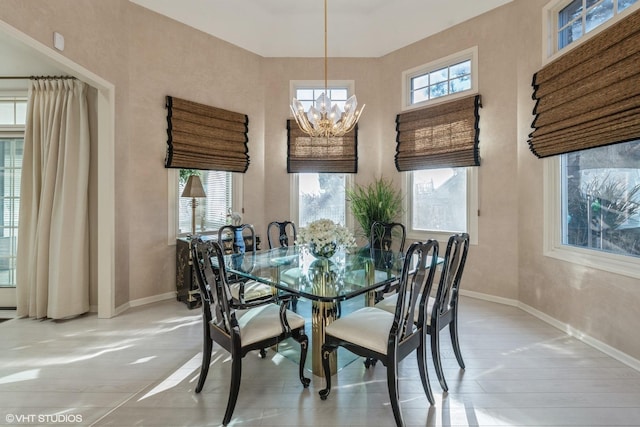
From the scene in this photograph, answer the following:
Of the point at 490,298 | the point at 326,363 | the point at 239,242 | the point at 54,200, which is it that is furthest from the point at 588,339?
the point at 54,200

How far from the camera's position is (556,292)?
3035 mm

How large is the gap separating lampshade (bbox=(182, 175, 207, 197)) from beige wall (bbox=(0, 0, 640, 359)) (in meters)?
0.33

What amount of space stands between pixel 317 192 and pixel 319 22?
2.54 meters

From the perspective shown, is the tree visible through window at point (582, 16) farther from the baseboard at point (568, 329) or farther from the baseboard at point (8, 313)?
the baseboard at point (8, 313)

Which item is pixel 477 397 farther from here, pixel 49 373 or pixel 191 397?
pixel 49 373

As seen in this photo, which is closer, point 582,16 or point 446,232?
point 582,16

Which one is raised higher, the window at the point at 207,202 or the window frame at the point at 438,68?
the window frame at the point at 438,68

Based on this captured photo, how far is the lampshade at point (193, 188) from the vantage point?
3670mm

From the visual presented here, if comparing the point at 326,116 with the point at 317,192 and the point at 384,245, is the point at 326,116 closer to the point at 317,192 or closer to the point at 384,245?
the point at 384,245

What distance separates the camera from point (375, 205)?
13.9ft

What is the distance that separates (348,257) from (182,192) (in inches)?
93.8

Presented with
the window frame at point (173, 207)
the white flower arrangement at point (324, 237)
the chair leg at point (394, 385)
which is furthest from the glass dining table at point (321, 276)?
the window frame at point (173, 207)

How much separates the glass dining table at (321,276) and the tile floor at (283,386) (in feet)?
1.14

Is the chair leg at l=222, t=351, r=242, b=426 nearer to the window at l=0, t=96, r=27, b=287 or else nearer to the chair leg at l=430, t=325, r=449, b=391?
the chair leg at l=430, t=325, r=449, b=391
